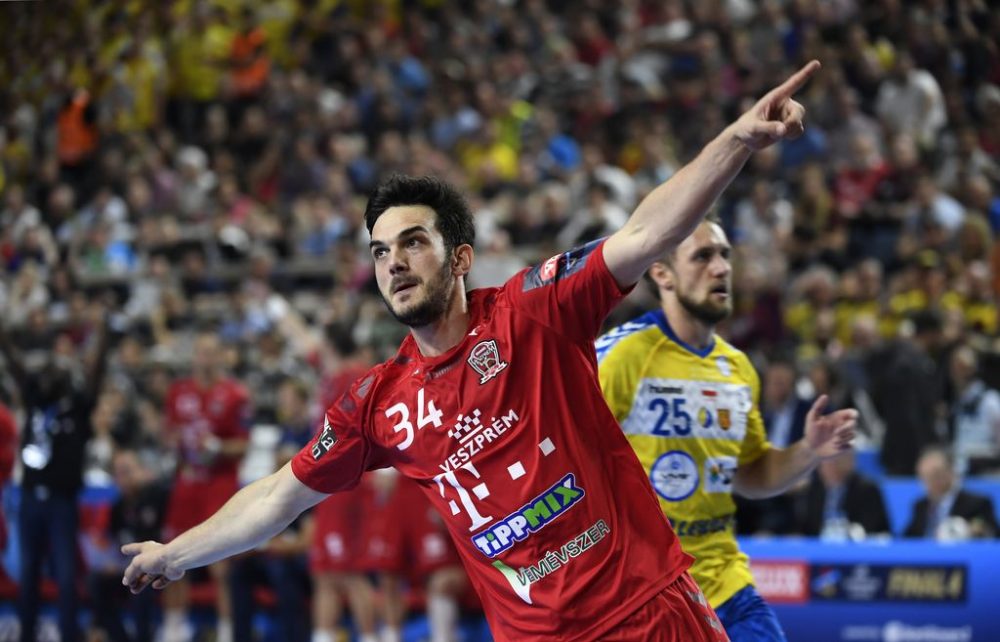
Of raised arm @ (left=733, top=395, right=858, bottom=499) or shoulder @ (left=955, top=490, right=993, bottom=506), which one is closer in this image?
raised arm @ (left=733, top=395, right=858, bottom=499)

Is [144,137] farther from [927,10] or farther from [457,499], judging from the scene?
[457,499]

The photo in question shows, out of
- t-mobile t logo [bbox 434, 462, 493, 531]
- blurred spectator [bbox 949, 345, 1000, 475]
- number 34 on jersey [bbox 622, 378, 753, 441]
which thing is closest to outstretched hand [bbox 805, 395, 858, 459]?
number 34 on jersey [bbox 622, 378, 753, 441]

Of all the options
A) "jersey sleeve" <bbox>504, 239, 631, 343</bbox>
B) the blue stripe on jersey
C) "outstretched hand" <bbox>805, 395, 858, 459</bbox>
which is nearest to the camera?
"jersey sleeve" <bbox>504, 239, 631, 343</bbox>

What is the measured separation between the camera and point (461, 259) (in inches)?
185

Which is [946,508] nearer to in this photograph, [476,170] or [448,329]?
[448,329]

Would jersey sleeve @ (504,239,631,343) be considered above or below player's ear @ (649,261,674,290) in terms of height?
below

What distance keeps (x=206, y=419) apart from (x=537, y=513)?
356 inches

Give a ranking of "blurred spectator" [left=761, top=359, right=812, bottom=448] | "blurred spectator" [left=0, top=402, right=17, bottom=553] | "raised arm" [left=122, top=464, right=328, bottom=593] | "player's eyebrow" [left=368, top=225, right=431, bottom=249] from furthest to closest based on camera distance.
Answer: "blurred spectator" [left=0, top=402, right=17, bottom=553] → "blurred spectator" [left=761, top=359, right=812, bottom=448] → "raised arm" [left=122, top=464, right=328, bottom=593] → "player's eyebrow" [left=368, top=225, right=431, bottom=249]

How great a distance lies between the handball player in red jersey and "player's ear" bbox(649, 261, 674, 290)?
1899mm

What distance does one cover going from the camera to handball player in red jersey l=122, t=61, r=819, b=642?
4.37 m

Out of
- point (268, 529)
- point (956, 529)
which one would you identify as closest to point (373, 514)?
point (956, 529)

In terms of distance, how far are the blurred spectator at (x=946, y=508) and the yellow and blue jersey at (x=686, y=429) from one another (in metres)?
4.44

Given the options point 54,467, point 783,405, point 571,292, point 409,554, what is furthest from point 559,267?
point 54,467

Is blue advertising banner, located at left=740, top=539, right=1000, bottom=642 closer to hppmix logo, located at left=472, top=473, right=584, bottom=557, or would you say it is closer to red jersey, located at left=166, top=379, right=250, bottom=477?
red jersey, located at left=166, top=379, right=250, bottom=477
